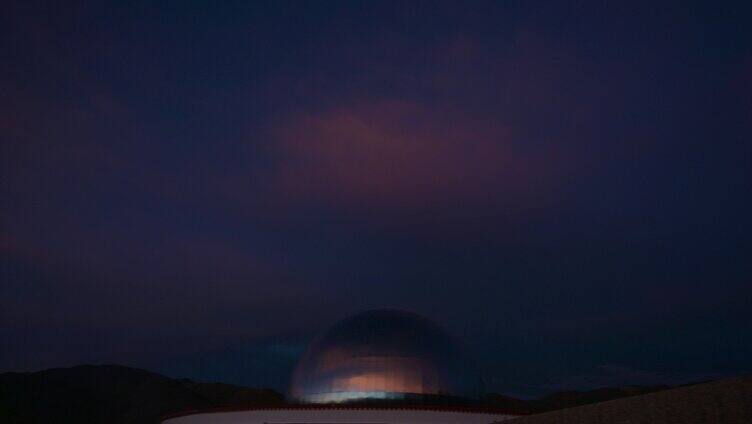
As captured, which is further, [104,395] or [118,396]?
[104,395]

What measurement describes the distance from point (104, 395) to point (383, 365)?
64.9 meters

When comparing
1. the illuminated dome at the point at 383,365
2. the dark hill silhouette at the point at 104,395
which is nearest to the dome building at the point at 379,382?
the illuminated dome at the point at 383,365

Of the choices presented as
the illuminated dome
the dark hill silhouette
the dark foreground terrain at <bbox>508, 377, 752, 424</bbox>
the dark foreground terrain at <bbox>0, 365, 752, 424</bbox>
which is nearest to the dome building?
the illuminated dome

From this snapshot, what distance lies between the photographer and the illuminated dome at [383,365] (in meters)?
23.7

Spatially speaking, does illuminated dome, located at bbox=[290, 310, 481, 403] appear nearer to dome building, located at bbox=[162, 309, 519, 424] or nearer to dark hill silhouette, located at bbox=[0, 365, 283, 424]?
dome building, located at bbox=[162, 309, 519, 424]

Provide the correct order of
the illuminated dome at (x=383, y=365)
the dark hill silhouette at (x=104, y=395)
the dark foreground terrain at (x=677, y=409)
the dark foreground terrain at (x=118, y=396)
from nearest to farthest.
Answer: the dark foreground terrain at (x=677, y=409) → the illuminated dome at (x=383, y=365) → the dark foreground terrain at (x=118, y=396) → the dark hill silhouette at (x=104, y=395)

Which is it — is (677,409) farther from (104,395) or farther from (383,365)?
(104,395)

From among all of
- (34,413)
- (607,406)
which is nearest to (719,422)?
(607,406)

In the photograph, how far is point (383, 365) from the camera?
2398 centimetres

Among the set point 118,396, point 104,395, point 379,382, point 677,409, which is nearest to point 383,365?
point 379,382

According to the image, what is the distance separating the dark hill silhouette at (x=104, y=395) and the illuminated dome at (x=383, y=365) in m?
45.3

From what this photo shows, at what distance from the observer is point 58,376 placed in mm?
85438

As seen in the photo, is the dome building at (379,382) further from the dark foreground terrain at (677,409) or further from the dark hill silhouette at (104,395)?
the dark hill silhouette at (104,395)

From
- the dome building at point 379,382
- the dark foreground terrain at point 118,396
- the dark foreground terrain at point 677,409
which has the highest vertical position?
the dark foreground terrain at point 118,396
